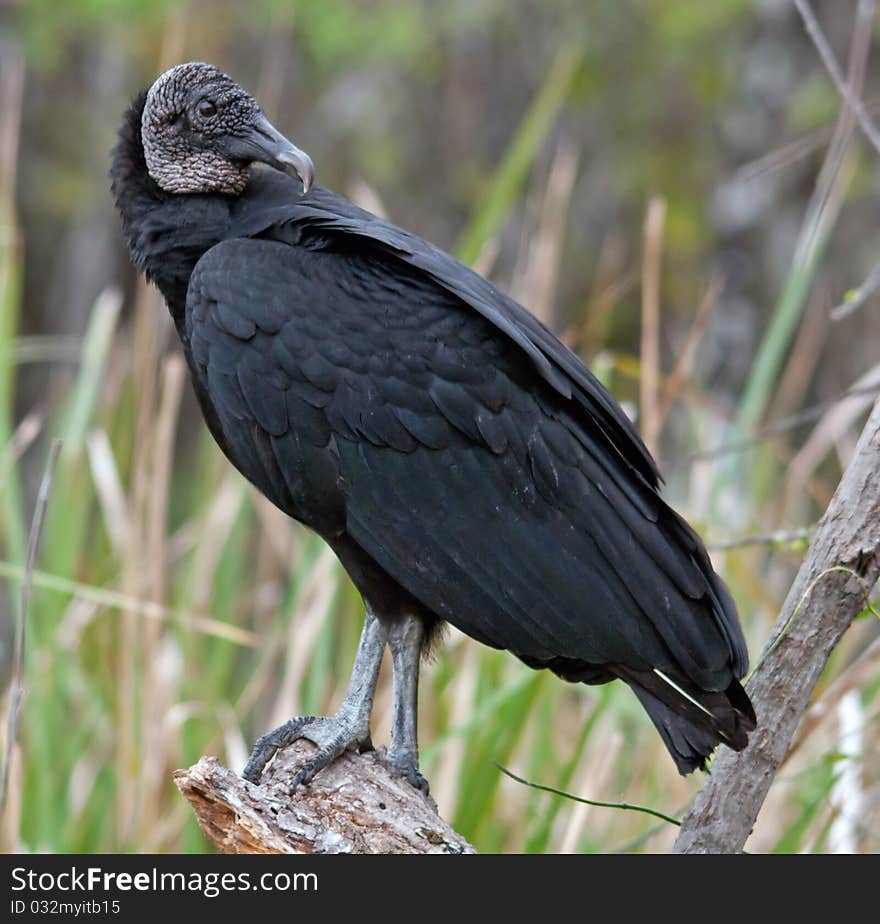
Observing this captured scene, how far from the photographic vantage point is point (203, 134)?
287cm

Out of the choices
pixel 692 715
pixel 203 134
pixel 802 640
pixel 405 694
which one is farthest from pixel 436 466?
pixel 203 134

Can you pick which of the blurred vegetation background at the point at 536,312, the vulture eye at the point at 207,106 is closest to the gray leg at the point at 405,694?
the blurred vegetation background at the point at 536,312

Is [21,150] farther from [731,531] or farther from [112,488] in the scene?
[731,531]

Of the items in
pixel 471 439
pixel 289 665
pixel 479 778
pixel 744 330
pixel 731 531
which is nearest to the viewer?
pixel 471 439

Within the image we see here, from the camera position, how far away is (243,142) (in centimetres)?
287

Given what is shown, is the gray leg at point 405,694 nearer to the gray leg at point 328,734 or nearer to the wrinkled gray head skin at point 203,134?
the gray leg at point 328,734

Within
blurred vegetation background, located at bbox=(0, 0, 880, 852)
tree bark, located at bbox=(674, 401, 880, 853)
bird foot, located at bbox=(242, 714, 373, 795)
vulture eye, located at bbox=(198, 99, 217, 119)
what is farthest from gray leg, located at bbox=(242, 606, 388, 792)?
vulture eye, located at bbox=(198, 99, 217, 119)

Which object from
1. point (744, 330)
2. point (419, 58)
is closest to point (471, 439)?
point (744, 330)

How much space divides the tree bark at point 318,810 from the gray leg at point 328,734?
0.07 feet

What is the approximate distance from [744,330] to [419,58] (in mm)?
2728

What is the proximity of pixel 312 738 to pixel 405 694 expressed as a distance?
208 mm

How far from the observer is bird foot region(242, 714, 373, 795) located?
2.55 meters

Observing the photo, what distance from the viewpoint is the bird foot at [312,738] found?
8.36 feet

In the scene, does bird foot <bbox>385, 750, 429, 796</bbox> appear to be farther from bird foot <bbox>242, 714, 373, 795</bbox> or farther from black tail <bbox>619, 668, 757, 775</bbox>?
black tail <bbox>619, 668, 757, 775</bbox>
